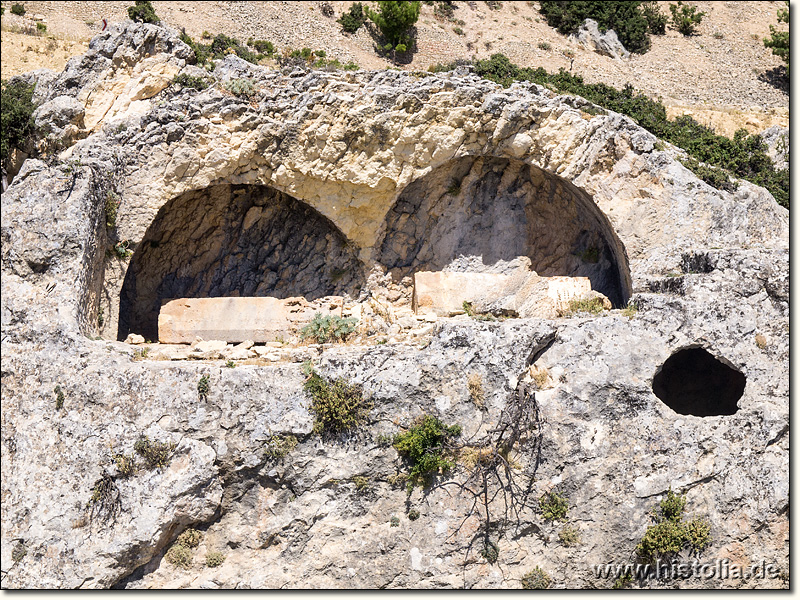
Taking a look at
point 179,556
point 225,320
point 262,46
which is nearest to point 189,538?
point 179,556

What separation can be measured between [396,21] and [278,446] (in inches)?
846

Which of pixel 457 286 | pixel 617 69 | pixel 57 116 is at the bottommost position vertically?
pixel 457 286

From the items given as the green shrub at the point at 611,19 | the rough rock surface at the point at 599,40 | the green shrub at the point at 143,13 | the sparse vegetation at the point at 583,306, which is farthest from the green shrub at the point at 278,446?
the green shrub at the point at 611,19

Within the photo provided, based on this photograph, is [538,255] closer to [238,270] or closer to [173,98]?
[238,270]

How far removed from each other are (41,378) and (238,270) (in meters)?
6.15

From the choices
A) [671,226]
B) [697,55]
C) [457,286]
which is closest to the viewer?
[671,226]

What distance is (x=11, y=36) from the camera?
27906 millimetres

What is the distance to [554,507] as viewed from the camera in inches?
569

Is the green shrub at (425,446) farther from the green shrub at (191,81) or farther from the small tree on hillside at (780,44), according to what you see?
the small tree on hillside at (780,44)

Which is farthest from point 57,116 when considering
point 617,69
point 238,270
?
point 617,69

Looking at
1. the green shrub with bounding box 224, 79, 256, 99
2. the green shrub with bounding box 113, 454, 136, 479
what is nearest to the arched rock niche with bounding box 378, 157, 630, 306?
the green shrub with bounding box 224, 79, 256, 99

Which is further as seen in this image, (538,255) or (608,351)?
(538,255)

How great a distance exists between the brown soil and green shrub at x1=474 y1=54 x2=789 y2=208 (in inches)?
93.8

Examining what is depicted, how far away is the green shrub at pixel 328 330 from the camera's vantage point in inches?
677
